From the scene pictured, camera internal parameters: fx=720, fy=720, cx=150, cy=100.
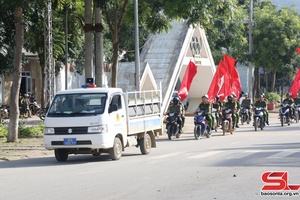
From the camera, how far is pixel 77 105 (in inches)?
741

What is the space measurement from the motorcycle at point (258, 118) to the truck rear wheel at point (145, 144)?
12.1 meters

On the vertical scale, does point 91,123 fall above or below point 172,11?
below

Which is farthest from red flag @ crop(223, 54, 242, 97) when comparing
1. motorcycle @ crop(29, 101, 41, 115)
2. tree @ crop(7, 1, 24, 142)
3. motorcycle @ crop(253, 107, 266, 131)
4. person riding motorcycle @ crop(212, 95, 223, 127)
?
motorcycle @ crop(29, 101, 41, 115)

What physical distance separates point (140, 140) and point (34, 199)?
30.0 ft

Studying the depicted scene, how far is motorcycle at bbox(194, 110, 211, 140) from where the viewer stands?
27891mm

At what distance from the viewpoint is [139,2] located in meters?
30.6

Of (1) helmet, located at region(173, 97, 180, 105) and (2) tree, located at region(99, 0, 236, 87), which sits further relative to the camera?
(1) helmet, located at region(173, 97, 180, 105)

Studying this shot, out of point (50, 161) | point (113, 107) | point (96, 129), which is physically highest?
point (113, 107)

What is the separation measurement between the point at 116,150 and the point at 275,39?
125 feet

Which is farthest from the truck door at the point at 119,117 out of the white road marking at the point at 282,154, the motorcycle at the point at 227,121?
the motorcycle at the point at 227,121

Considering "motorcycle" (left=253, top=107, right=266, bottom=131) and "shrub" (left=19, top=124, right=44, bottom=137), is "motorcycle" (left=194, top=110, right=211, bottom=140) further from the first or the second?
"shrub" (left=19, top=124, right=44, bottom=137)

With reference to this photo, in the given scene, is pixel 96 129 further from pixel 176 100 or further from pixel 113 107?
pixel 176 100

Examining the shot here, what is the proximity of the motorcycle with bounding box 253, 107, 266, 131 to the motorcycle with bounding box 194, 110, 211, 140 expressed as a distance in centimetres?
476

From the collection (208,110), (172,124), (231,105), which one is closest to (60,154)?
(172,124)
